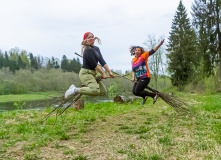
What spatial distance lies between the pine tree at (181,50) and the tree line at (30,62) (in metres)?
30.7

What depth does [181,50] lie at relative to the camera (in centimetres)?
3459

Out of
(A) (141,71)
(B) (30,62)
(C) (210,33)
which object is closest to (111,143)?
(A) (141,71)

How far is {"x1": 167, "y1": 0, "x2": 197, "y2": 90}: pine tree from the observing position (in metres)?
34.3

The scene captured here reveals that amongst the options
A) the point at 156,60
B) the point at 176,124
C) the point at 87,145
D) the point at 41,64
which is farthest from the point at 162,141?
the point at 41,64

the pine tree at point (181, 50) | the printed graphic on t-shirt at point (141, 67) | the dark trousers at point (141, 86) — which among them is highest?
the pine tree at point (181, 50)

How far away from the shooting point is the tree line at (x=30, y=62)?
6412 centimetres

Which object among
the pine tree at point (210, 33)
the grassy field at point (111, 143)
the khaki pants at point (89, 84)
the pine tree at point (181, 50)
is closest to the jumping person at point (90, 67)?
the khaki pants at point (89, 84)

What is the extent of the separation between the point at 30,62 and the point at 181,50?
59.4 metres

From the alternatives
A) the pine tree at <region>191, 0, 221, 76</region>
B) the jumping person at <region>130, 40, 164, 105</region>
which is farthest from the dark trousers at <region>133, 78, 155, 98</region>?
the pine tree at <region>191, 0, 221, 76</region>

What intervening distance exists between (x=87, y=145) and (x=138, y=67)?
3367 mm

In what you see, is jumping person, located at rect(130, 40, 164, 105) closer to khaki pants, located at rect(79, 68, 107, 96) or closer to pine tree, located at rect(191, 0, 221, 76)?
khaki pants, located at rect(79, 68, 107, 96)

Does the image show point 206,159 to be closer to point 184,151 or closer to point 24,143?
point 184,151

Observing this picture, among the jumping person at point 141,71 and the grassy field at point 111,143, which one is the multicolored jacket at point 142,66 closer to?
the jumping person at point 141,71

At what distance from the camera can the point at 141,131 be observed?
5332 mm
